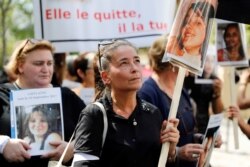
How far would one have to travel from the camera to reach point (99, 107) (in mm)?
3068

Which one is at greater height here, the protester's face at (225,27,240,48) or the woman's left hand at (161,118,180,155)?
the protester's face at (225,27,240,48)

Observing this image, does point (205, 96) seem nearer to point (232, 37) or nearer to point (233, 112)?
point (232, 37)

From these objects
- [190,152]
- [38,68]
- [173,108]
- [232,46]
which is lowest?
[190,152]

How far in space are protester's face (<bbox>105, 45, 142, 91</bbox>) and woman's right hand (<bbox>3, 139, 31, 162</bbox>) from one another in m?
0.67

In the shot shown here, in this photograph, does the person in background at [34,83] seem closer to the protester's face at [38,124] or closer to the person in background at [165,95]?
the protester's face at [38,124]

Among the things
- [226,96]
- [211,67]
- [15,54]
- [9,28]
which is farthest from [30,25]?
[15,54]

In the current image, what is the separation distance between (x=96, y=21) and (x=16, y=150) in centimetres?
210

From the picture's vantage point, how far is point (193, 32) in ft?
10.4

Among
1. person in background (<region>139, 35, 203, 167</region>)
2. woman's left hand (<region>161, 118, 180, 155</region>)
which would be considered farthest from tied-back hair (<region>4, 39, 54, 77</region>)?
woman's left hand (<region>161, 118, 180, 155</region>)

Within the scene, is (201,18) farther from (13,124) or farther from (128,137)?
(13,124)

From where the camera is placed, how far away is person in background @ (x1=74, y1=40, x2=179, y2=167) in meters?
3.00

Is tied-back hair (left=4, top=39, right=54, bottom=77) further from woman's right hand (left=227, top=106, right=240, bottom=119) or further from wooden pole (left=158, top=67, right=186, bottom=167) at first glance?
woman's right hand (left=227, top=106, right=240, bottom=119)

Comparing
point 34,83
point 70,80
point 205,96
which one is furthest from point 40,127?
point 205,96

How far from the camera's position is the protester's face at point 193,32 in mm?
3176
